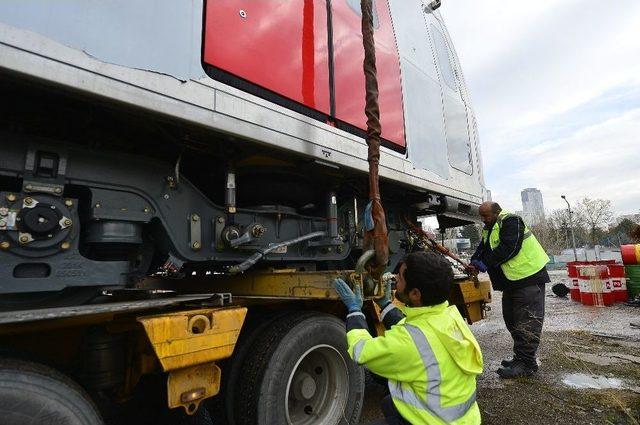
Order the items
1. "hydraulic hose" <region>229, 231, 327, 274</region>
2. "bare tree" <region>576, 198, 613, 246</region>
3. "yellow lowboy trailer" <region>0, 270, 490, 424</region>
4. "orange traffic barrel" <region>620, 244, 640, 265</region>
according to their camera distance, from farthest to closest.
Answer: "bare tree" <region>576, 198, 613, 246</region>, "orange traffic barrel" <region>620, 244, 640, 265</region>, "hydraulic hose" <region>229, 231, 327, 274</region>, "yellow lowboy trailer" <region>0, 270, 490, 424</region>

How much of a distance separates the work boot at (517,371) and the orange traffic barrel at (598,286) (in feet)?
22.1

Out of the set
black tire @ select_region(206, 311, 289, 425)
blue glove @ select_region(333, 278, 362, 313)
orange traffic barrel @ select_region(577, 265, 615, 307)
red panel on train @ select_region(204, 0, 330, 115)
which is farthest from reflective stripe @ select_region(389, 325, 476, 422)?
orange traffic barrel @ select_region(577, 265, 615, 307)

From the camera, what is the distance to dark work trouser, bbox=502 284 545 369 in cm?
432

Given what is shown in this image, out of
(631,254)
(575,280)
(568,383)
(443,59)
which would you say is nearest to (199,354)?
(568,383)

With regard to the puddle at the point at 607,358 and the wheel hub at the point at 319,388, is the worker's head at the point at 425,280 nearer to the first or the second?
the wheel hub at the point at 319,388

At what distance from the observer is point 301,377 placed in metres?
2.73

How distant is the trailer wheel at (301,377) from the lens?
7.72 ft

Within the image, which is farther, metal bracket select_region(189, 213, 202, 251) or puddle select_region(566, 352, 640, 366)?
puddle select_region(566, 352, 640, 366)

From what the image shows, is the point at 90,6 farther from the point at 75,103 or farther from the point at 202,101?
the point at 202,101

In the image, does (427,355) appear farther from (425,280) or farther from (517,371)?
(517,371)

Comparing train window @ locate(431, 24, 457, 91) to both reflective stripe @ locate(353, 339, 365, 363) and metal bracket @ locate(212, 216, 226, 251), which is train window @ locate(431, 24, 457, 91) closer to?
metal bracket @ locate(212, 216, 226, 251)

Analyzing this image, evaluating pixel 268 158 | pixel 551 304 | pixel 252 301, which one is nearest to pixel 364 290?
pixel 252 301

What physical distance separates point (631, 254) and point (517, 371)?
752cm

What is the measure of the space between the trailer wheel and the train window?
3.39m
